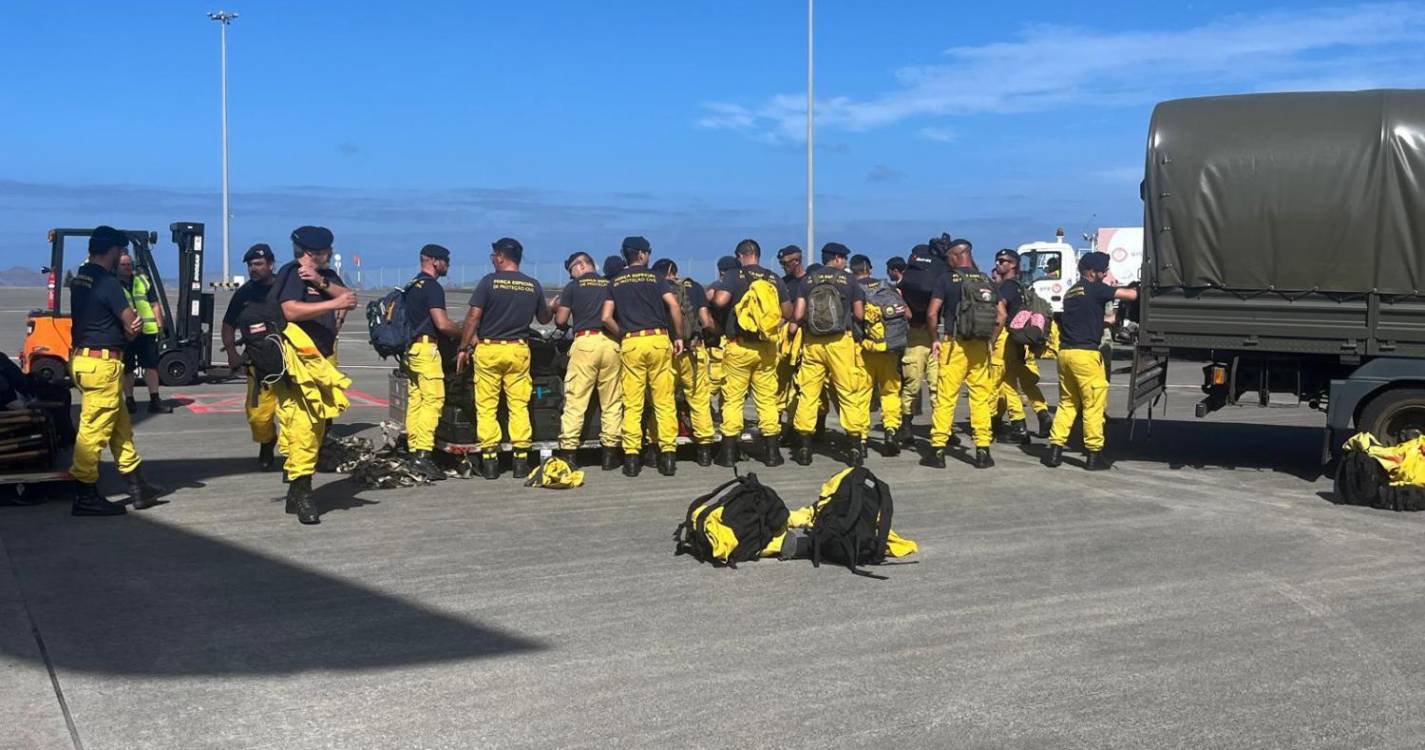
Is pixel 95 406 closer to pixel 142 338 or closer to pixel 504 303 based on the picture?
pixel 142 338

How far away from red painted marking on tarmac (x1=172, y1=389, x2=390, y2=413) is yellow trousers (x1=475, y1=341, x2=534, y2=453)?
5.09 meters

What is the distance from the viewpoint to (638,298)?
412 inches

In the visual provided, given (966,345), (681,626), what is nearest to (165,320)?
(966,345)

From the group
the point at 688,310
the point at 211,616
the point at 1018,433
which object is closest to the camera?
the point at 211,616

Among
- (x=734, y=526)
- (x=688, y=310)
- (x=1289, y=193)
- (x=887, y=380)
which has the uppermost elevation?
(x=1289, y=193)

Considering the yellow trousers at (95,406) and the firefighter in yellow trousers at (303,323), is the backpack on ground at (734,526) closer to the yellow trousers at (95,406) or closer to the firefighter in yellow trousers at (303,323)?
the firefighter in yellow trousers at (303,323)

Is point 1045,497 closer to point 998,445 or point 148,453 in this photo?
point 998,445

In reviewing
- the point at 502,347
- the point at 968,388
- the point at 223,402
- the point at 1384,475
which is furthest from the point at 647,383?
the point at 223,402

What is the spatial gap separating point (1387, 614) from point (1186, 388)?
1275cm

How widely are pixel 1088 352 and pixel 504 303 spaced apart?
4.96 meters

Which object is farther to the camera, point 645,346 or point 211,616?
point 645,346

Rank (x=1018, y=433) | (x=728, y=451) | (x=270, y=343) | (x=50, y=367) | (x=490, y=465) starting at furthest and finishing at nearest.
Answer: (x=50, y=367) < (x=1018, y=433) < (x=728, y=451) < (x=490, y=465) < (x=270, y=343)

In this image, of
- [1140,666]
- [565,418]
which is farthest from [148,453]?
[1140,666]

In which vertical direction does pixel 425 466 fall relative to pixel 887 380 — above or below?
below
